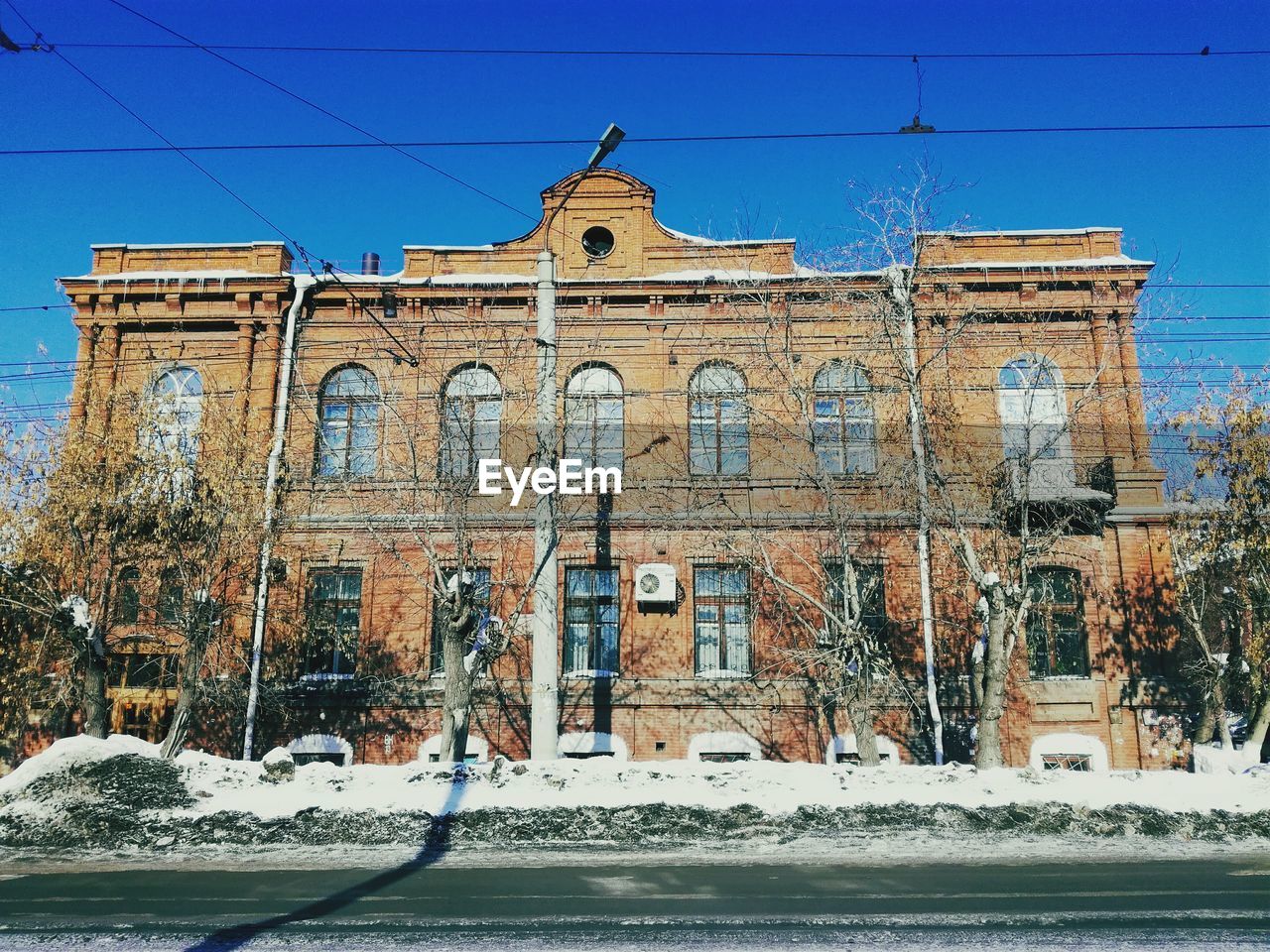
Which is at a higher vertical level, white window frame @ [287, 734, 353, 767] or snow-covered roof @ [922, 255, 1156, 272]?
snow-covered roof @ [922, 255, 1156, 272]

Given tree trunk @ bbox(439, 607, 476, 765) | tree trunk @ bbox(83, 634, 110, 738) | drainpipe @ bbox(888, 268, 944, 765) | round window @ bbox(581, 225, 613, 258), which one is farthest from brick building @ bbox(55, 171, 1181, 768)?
tree trunk @ bbox(83, 634, 110, 738)

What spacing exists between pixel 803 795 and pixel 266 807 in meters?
6.37

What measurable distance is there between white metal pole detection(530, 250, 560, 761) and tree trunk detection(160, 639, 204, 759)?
484 cm

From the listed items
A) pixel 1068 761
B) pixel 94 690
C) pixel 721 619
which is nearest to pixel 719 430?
pixel 721 619

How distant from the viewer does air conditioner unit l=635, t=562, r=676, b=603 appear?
17297 mm

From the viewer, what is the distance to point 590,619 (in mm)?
17938

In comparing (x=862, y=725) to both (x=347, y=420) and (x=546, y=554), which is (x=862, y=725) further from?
(x=347, y=420)

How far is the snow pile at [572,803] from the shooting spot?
34.9 feet

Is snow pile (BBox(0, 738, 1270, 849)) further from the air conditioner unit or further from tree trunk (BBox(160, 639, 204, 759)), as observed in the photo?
the air conditioner unit

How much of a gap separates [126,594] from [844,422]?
12.4 metres

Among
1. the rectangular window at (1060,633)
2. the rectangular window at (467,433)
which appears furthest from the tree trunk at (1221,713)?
the rectangular window at (467,433)

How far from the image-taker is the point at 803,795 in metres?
11.5

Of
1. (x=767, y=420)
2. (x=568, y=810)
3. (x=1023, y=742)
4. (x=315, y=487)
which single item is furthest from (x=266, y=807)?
(x=1023, y=742)

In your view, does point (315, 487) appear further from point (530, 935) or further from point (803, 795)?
point (530, 935)
